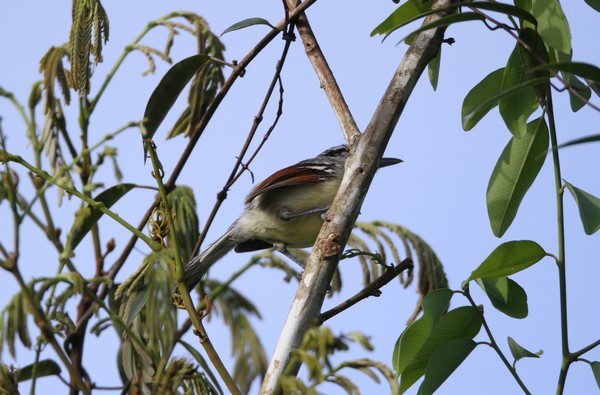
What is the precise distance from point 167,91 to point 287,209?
237 cm

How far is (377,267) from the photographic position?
157 inches

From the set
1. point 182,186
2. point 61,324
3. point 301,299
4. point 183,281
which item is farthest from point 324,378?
point 182,186

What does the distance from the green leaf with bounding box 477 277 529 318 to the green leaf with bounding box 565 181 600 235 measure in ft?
1.01

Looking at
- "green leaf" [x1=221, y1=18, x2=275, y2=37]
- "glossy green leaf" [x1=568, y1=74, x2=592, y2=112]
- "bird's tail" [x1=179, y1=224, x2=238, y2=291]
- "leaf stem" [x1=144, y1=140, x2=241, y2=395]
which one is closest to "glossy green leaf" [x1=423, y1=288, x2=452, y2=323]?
"glossy green leaf" [x1=568, y1=74, x2=592, y2=112]

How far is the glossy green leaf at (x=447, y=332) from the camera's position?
259cm

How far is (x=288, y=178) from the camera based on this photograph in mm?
4992

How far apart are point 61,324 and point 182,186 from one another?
2203 millimetres

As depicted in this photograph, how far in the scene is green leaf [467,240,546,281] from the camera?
2.34 m

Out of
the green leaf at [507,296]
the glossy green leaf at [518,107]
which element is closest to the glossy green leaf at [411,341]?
the green leaf at [507,296]

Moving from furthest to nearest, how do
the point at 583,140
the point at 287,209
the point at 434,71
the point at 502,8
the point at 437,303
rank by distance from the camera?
the point at 287,209, the point at 434,71, the point at 437,303, the point at 502,8, the point at 583,140

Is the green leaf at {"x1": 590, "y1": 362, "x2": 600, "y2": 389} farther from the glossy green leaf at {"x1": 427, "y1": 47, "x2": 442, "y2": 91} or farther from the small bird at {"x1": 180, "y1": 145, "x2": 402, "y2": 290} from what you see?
the small bird at {"x1": 180, "y1": 145, "x2": 402, "y2": 290}

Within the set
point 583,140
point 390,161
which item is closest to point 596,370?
point 583,140

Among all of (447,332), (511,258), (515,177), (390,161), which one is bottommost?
(447,332)

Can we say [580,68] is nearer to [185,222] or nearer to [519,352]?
[519,352]
